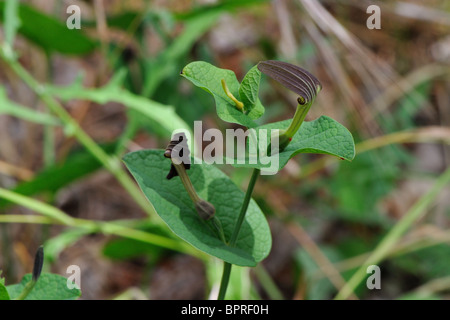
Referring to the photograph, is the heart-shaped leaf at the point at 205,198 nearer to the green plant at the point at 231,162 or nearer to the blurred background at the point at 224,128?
the green plant at the point at 231,162

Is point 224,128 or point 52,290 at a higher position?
point 224,128

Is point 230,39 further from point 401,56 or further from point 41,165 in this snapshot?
point 41,165


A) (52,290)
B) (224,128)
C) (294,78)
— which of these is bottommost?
(52,290)

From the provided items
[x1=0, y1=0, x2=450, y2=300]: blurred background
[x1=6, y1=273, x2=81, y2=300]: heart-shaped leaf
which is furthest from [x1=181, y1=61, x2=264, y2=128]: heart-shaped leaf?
[x1=0, y1=0, x2=450, y2=300]: blurred background

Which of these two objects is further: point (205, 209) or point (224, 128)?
point (224, 128)

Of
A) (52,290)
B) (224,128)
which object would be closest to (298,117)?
(52,290)

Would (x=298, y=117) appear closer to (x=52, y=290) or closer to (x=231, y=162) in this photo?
(x=231, y=162)

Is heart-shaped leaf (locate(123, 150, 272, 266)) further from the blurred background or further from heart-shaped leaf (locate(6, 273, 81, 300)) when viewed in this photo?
the blurred background
